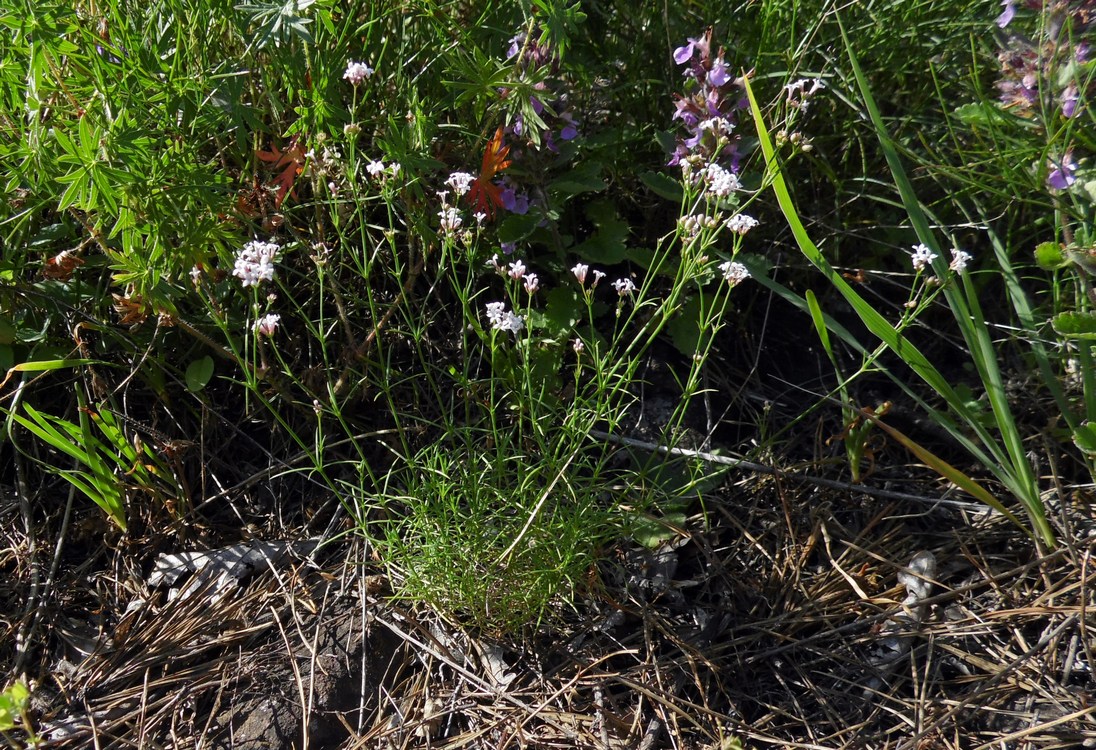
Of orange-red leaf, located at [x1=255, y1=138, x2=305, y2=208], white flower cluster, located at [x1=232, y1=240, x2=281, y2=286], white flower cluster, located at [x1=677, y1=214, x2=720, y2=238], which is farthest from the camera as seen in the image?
orange-red leaf, located at [x1=255, y1=138, x2=305, y2=208]

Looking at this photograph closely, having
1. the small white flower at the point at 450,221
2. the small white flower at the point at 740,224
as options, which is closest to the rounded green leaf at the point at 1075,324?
the small white flower at the point at 740,224

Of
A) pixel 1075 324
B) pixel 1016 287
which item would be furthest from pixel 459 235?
pixel 1016 287

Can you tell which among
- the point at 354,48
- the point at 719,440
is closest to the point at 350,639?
the point at 719,440

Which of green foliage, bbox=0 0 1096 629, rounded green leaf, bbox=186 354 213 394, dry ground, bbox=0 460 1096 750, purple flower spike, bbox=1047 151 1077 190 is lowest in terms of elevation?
dry ground, bbox=0 460 1096 750

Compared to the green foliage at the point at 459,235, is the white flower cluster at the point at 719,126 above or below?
above

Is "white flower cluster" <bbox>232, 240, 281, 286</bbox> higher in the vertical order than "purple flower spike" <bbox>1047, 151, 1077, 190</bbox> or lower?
lower

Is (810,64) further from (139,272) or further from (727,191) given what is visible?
(139,272)

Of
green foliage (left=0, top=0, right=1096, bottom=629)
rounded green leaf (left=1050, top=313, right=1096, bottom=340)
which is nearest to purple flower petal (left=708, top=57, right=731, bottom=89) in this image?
green foliage (left=0, top=0, right=1096, bottom=629)

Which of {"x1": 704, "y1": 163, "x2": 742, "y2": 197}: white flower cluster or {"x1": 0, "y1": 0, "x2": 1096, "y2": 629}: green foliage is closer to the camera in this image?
{"x1": 704, "y1": 163, "x2": 742, "y2": 197}: white flower cluster

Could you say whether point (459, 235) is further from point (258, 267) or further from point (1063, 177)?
point (1063, 177)

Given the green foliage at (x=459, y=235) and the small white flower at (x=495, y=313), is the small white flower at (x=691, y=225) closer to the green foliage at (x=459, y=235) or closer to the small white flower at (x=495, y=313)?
the green foliage at (x=459, y=235)

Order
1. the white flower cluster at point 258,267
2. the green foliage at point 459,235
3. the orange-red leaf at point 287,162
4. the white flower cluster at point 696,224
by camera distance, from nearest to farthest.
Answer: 1. the white flower cluster at point 258,267
2. the white flower cluster at point 696,224
3. the green foliage at point 459,235
4. the orange-red leaf at point 287,162

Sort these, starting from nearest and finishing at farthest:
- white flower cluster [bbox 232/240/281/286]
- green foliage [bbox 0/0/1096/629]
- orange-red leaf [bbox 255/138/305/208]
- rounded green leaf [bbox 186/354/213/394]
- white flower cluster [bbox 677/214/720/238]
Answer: white flower cluster [bbox 232/240/281/286] → white flower cluster [bbox 677/214/720/238] → green foliage [bbox 0/0/1096/629] → orange-red leaf [bbox 255/138/305/208] → rounded green leaf [bbox 186/354/213/394]

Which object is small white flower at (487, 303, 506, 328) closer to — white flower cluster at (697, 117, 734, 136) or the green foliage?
the green foliage
